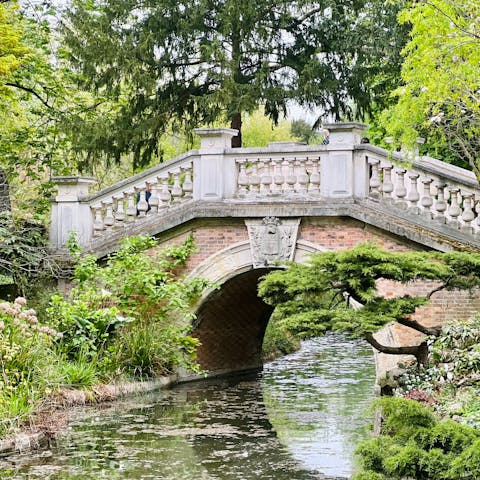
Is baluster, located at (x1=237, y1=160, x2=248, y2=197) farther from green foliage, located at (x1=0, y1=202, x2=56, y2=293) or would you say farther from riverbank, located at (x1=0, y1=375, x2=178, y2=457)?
green foliage, located at (x1=0, y1=202, x2=56, y2=293)

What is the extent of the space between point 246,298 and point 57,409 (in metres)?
5.76

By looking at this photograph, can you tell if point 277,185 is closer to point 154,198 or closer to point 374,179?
point 374,179

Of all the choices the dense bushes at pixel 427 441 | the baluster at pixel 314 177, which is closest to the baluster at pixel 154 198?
the baluster at pixel 314 177

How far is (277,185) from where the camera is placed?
14.6 m

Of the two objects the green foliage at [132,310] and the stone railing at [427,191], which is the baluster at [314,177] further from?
the green foliage at [132,310]

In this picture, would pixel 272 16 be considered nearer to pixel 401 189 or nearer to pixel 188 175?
pixel 188 175

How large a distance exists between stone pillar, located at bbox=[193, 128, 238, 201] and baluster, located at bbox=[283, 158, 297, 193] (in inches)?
31.6

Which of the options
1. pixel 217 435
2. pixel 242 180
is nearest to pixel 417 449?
pixel 217 435

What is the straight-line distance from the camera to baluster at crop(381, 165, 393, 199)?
13.9 metres

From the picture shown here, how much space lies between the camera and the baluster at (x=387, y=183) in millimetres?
13914

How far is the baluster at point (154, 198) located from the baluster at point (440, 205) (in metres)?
4.22

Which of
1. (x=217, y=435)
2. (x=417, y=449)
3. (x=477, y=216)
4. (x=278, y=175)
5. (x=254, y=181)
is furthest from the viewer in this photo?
(x=254, y=181)

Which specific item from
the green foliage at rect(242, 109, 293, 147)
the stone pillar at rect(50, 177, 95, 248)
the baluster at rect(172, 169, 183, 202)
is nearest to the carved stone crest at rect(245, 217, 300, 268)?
the baluster at rect(172, 169, 183, 202)

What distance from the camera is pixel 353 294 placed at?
10.9 meters
